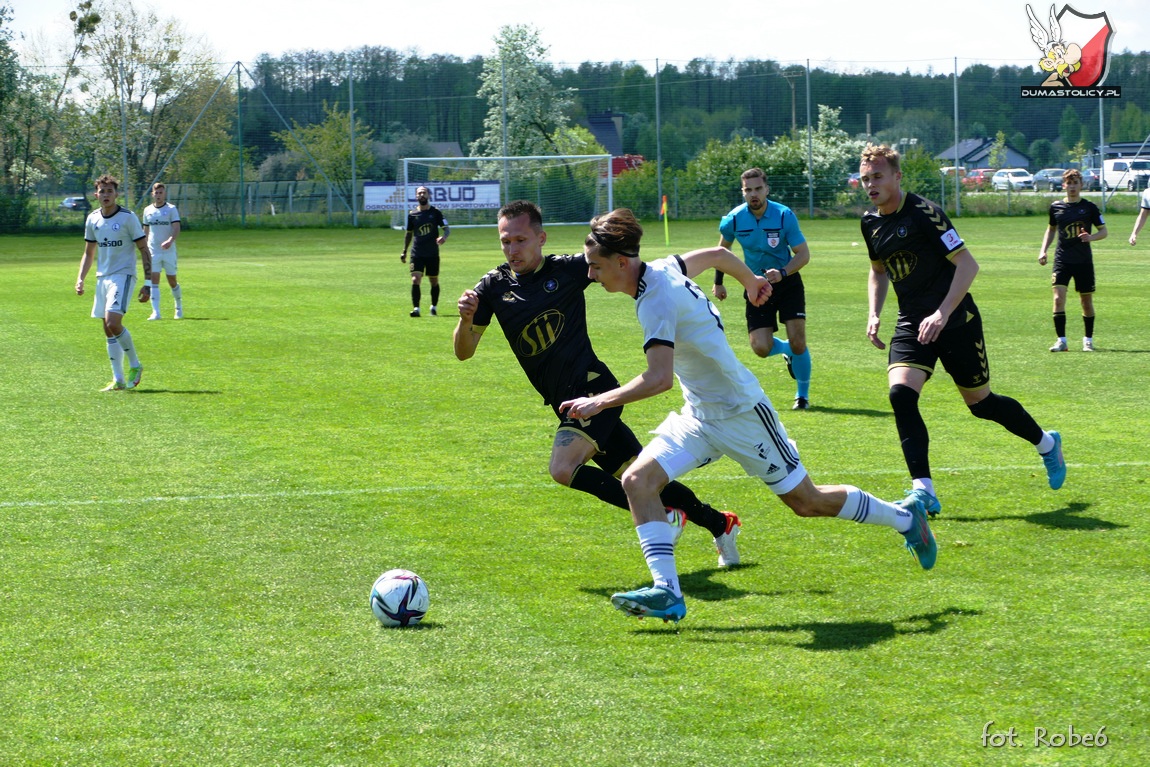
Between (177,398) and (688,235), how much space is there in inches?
1407

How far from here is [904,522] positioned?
620cm

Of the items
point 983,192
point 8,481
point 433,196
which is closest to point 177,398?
point 8,481

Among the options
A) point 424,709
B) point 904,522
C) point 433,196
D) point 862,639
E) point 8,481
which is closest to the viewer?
point 424,709

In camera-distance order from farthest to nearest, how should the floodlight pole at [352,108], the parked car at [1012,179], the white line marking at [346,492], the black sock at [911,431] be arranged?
the parked car at [1012,179], the floodlight pole at [352,108], the white line marking at [346,492], the black sock at [911,431]

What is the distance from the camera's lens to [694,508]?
6.57m

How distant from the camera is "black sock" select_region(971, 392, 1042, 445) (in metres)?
8.04

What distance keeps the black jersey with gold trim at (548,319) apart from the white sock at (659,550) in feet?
4.33

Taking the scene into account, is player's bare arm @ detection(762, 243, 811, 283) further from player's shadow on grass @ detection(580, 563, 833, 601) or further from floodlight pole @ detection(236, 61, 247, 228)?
floodlight pole @ detection(236, 61, 247, 228)

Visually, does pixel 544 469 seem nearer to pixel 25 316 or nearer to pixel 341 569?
pixel 341 569

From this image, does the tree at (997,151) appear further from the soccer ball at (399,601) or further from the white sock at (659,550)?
the soccer ball at (399,601)

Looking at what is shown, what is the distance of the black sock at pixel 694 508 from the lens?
258 inches

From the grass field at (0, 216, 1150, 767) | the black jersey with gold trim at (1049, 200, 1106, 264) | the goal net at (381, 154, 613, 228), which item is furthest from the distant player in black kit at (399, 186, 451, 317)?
the goal net at (381, 154, 613, 228)

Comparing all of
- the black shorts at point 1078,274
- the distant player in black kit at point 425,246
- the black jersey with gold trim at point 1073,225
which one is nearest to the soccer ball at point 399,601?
the black shorts at point 1078,274

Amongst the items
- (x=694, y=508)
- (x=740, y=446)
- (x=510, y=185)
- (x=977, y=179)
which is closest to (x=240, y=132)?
(x=510, y=185)
